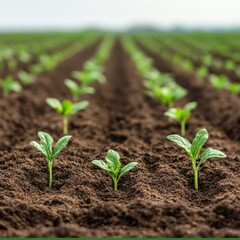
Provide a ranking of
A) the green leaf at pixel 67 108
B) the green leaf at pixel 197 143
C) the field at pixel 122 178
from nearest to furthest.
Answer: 1. the field at pixel 122 178
2. the green leaf at pixel 197 143
3. the green leaf at pixel 67 108

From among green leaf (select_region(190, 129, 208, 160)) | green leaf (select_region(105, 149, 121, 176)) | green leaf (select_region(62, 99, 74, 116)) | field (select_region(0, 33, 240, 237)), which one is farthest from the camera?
green leaf (select_region(62, 99, 74, 116))

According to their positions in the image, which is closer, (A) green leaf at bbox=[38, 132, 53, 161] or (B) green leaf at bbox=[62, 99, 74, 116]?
(A) green leaf at bbox=[38, 132, 53, 161]

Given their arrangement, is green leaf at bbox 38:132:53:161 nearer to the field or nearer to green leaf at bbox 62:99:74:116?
the field

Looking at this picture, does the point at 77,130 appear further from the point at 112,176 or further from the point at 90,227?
the point at 90,227

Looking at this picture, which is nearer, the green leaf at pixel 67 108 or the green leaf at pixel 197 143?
the green leaf at pixel 197 143

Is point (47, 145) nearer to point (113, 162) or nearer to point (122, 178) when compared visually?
point (113, 162)

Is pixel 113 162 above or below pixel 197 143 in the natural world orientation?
below

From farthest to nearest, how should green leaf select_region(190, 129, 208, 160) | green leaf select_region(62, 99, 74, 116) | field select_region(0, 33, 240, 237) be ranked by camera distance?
green leaf select_region(62, 99, 74, 116) < green leaf select_region(190, 129, 208, 160) < field select_region(0, 33, 240, 237)

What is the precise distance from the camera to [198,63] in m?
17.6

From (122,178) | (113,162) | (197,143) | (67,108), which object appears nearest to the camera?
(113,162)

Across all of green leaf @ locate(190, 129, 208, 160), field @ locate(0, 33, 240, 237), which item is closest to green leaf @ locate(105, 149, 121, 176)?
field @ locate(0, 33, 240, 237)

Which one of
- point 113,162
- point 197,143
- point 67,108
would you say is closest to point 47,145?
point 113,162

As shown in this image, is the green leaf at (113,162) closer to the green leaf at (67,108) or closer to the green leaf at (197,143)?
the green leaf at (197,143)

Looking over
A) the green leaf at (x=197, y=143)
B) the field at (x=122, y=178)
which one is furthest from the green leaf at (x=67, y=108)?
the green leaf at (x=197, y=143)
